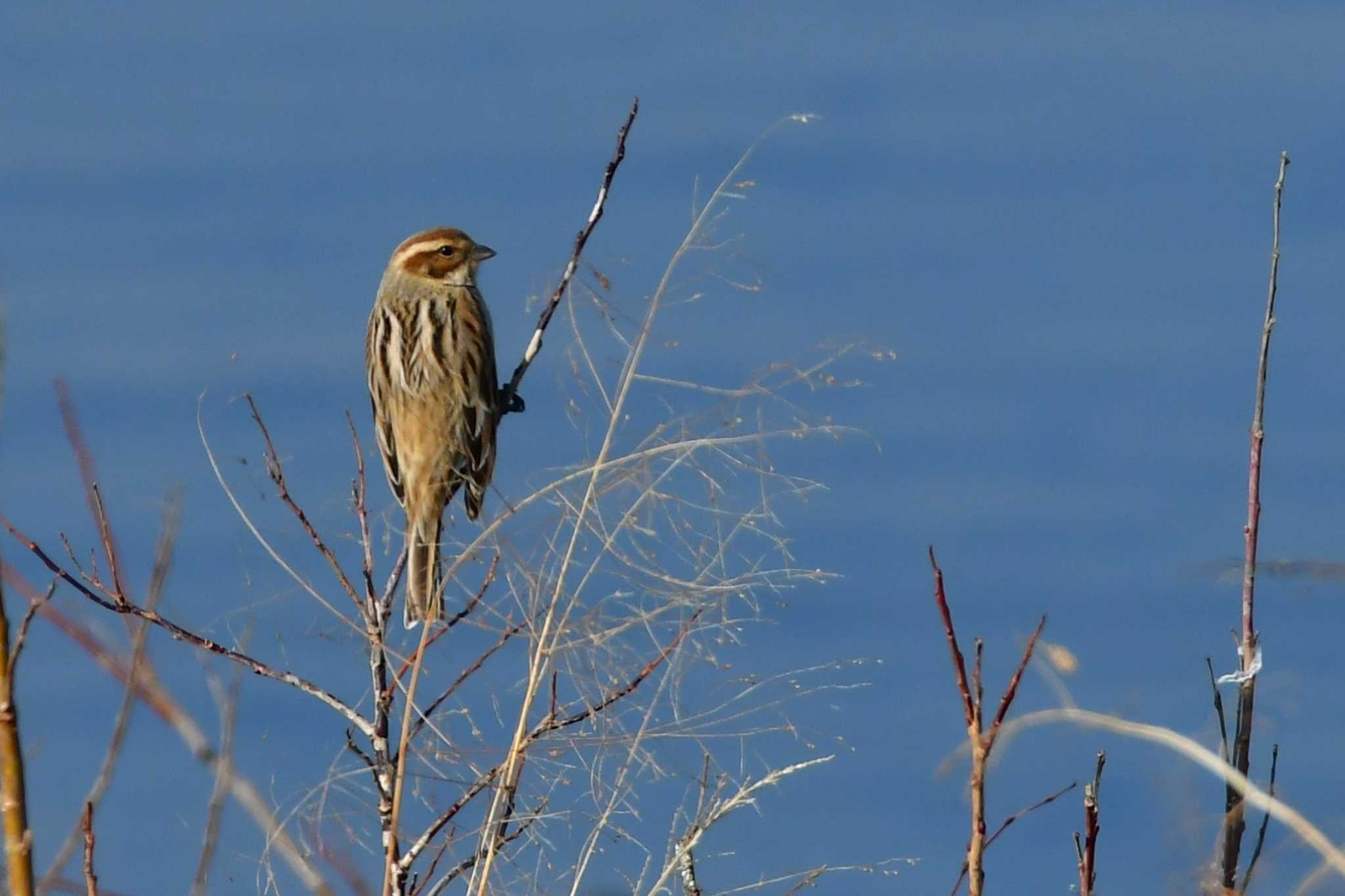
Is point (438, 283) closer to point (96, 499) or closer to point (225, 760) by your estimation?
point (96, 499)

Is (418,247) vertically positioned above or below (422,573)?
above

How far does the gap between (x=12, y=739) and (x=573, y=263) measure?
166 cm

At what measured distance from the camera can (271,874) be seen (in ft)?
8.79

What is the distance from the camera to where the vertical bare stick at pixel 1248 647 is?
89.2 inches

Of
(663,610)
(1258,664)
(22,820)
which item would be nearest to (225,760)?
(22,820)

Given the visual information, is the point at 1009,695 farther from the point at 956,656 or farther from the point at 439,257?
the point at 439,257

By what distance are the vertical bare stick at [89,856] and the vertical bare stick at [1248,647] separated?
126 cm

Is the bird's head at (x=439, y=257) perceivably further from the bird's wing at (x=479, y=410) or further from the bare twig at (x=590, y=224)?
the bare twig at (x=590, y=224)

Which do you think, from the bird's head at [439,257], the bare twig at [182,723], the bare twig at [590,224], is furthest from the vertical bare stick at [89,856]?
the bird's head at [439,257]

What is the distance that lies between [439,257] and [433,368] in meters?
0.76

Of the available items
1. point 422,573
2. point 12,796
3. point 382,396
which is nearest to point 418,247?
point 382,396

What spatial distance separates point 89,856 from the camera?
2.33 meters

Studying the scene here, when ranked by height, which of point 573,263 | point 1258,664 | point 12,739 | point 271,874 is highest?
point 573,263

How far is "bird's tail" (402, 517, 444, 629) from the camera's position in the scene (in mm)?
2920
